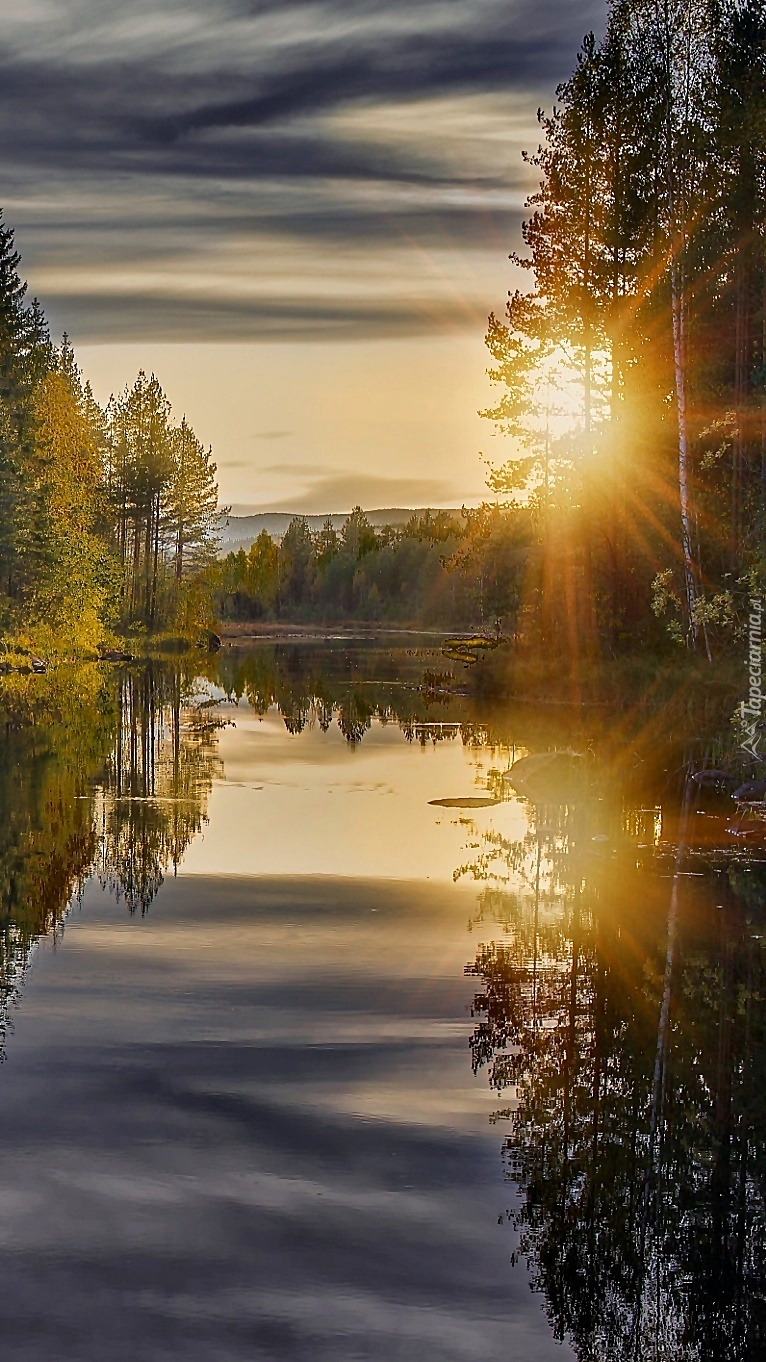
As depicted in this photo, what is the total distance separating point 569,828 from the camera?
18.8 meters

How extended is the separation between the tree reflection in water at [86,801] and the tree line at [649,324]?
11.6m

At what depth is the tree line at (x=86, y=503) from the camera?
54.7 m

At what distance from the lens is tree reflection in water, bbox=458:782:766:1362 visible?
6.21 m

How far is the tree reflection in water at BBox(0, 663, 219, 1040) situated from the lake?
12cm

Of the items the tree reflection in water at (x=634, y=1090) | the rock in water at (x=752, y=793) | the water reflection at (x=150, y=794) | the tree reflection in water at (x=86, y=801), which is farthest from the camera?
the rock in water at (x=752, y=793)

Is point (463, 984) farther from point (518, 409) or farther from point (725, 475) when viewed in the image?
point (518, 409)

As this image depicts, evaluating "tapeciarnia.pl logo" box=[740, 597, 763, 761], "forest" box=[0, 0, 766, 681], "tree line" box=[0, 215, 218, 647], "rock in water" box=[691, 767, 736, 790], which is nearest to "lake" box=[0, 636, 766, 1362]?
"rock in water" box=[691, 767, 736, 790]

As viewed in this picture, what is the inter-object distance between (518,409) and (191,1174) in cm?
3736

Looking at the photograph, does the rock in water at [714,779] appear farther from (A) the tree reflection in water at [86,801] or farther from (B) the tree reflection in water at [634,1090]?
(A) the tree reflection in water at [86,801]

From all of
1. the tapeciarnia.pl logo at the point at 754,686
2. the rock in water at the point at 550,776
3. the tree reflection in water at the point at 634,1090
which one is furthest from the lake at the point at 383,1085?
the tapeciarnia.pl logo at the point at 754,686

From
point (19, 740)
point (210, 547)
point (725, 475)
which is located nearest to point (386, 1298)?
point (19, 740)

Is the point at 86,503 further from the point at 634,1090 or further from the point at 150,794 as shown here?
the point at 634,1090

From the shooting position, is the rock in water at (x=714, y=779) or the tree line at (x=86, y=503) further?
the tree line at (x=86, y=503)

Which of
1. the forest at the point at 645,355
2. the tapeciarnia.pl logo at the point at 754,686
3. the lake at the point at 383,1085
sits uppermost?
the forest at the point at 645,355
